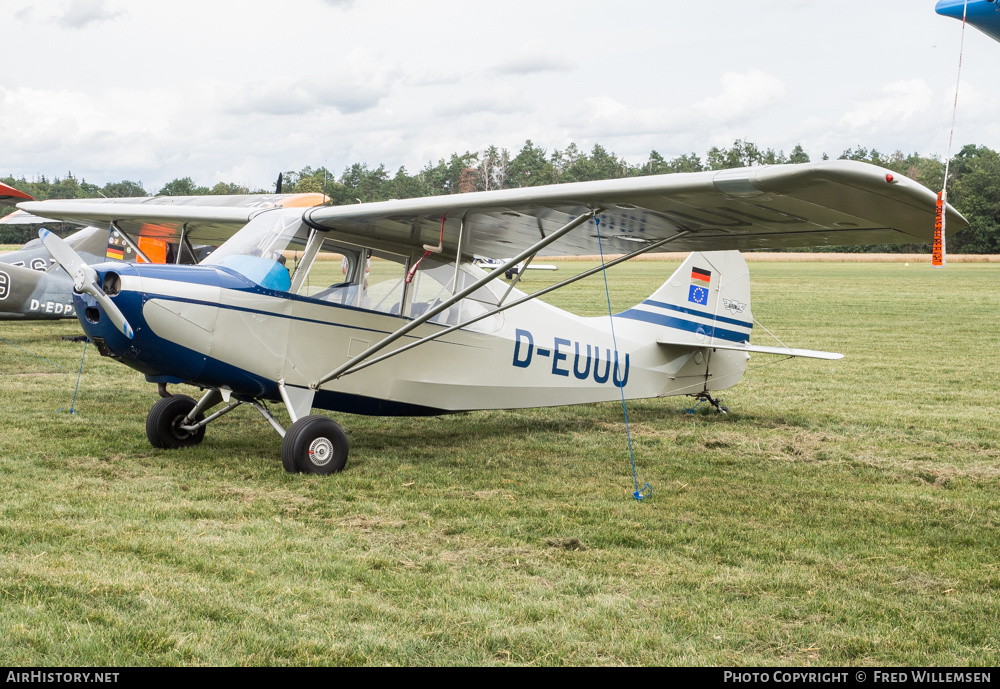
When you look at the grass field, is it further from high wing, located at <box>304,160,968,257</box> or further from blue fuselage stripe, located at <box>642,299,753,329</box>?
high wing, located at <box>304,160,968,257</box>

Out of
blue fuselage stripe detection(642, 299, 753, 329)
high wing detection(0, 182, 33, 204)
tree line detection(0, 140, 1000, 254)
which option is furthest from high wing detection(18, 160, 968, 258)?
tree line detection(0, 140, 1000, 254)

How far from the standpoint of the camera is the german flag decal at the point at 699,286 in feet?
31.4

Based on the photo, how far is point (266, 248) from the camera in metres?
6.86

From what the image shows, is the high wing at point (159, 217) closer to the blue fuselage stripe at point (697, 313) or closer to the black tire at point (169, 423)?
the black tire at point (169, 423)

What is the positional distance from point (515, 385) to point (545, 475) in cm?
166

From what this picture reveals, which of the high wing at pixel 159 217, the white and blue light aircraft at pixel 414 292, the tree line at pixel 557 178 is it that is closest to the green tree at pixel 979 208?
the tree line at pixel 557 178

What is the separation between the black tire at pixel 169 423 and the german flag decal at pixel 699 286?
5.37m

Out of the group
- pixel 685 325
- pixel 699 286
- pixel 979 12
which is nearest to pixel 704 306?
pixel 699 286

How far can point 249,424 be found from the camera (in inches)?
336

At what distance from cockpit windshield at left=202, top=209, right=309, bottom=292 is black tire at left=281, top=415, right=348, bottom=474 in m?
1.14

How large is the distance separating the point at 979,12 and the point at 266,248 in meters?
5.12

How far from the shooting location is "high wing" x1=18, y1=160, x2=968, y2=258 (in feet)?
15.5

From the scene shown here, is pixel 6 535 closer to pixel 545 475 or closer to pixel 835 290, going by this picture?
pixel 545 475
